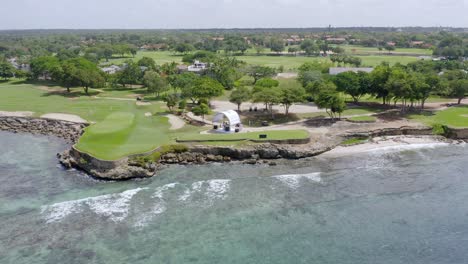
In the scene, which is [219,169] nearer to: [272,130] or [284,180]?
[284,180]

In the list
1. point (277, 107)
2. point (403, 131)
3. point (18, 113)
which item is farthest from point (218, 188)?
point (18, 113)

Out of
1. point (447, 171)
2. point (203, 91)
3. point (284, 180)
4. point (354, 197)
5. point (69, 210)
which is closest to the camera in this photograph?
point (69, 210)

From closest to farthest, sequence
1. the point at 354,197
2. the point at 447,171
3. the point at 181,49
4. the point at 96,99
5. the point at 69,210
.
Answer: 1. the point at 69,210
2. the point at 354,197
3. the point at 447,171
4. the point at 96,99
5. the point at 181,49

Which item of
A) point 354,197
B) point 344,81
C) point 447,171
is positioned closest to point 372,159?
point 447,171

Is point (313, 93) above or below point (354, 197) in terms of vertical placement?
above

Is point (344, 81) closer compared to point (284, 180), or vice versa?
point (284, 180)

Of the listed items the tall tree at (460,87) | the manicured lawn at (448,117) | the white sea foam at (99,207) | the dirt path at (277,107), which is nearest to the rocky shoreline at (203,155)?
the manicured lawn at (448,117)

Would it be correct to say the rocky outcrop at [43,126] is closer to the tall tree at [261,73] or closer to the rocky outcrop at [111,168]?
the rocky outcrop at [111,168]
